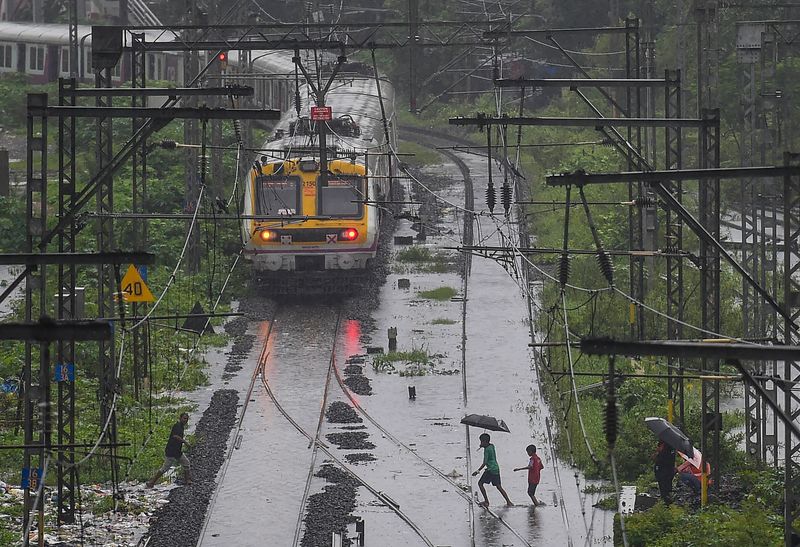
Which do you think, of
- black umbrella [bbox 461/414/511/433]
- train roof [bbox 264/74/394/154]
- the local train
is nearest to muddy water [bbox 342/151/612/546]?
black umbrella [bbox 461/414/511/433]

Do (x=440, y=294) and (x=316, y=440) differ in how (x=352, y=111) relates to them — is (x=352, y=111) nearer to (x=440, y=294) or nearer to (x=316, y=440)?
(x=440, y=294)

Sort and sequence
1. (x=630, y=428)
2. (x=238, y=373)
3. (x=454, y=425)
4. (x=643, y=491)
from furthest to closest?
(x=238, y=373), (x=454, y=425), (x=630, y=428), (x=643, y=491)

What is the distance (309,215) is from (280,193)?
752mm

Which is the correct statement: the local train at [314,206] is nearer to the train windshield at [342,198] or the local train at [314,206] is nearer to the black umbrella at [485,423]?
the train windshield at [342,198]

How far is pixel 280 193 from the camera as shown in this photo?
114 ft

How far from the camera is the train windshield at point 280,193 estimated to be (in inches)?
1366

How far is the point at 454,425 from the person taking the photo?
27.4 m

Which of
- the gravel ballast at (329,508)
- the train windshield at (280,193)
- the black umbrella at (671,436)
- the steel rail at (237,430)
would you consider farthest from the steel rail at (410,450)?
the train windshield at (280,193)

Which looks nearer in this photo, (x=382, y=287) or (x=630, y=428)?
(x=630, y=428)

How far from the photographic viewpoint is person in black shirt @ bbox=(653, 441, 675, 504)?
2208cm

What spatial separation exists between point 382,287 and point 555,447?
1344 cm

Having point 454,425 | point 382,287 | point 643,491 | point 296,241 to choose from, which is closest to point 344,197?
point 296,241

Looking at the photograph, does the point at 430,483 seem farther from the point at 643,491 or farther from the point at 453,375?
the point at 453,375

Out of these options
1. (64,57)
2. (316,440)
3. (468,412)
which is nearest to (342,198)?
(468,412)
